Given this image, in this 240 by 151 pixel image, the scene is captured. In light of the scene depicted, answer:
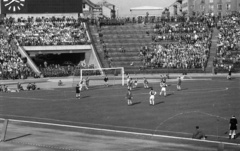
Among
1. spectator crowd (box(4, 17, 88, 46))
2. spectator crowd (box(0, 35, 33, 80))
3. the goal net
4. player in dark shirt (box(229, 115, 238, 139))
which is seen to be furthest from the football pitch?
spectator crowd (box(4, 17, 88, 46))

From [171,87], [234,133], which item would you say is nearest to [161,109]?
[234,133]

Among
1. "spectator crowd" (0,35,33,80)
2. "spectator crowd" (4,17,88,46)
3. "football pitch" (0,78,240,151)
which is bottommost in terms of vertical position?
"football pitch" (0,78,240,151)

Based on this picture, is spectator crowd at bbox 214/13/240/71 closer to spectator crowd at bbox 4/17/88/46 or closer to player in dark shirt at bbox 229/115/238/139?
spectator crowd at bbox 4/17/88/46

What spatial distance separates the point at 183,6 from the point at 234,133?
14717cm

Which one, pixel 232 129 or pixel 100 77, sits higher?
pixel 100 77

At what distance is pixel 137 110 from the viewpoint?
1677 inches

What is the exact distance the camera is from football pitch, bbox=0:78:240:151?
34094 millimetres

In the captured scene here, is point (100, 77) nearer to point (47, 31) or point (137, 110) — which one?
point (47, 31)

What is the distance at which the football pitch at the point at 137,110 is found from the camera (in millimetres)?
34094

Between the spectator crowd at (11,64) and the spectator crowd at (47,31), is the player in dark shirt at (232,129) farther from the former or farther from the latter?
the spectator crowd at (47,31)

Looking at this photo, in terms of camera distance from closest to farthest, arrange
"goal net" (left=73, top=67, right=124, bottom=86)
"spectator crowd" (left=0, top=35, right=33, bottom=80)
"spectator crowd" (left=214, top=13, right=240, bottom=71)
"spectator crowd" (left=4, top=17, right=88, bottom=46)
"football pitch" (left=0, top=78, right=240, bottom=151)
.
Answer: "football pitch" (left=0, top=78, right=240, bottom=151), "goal net" (left=73, top=67, right=124, bottom=86), "spectator crowd" (left=0, top=35, right=33, bottom=80), "spectator crowd" (left=214, top=13, right=240, bottom=71), "spectator crowd" (left=4, top=17, right=88, bottom=46)

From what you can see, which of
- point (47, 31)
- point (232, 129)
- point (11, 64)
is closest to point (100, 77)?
point (11, 64)

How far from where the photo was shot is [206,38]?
90188mm

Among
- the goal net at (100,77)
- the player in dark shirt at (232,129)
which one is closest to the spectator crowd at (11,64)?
the goal net at (100,77)
